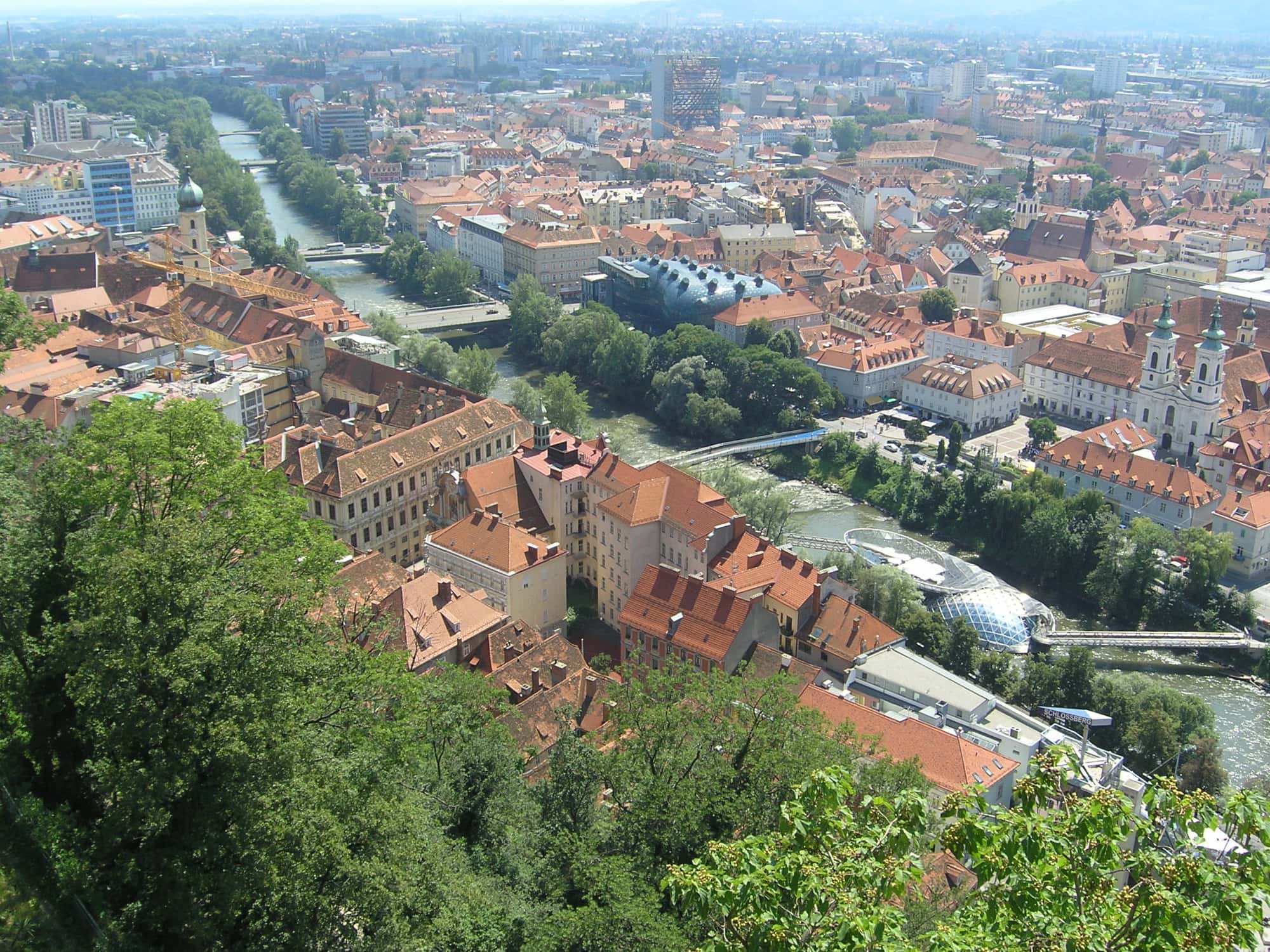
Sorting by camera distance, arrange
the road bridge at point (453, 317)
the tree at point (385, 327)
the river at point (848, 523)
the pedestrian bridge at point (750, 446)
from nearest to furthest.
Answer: the river at point (848, 523), the pedestrian bridge at point (750, 446), the tree at point (385, 327), the road bridge at point (453, 317)

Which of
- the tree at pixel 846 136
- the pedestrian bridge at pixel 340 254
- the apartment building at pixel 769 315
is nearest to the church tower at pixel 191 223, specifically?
the pedestrian bridge at pixel 340 254

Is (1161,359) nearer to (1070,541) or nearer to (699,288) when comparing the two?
(1070,541)

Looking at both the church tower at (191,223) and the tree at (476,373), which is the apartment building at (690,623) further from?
the church tower at (191,223)

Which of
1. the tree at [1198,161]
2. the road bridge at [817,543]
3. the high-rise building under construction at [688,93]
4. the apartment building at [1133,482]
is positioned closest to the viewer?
the road bridge at [817,543]

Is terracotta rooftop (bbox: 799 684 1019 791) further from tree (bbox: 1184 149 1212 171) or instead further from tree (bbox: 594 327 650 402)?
tree (bbox: 1184 149 1212 171)

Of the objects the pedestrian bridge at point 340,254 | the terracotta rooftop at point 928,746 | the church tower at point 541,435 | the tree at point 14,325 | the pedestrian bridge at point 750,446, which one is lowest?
the pedestrian bridge at point 340,254

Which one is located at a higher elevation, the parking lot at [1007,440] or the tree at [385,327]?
the tree at [385,327]

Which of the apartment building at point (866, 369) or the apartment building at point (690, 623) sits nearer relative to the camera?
the apartment building at point (690, 623)
